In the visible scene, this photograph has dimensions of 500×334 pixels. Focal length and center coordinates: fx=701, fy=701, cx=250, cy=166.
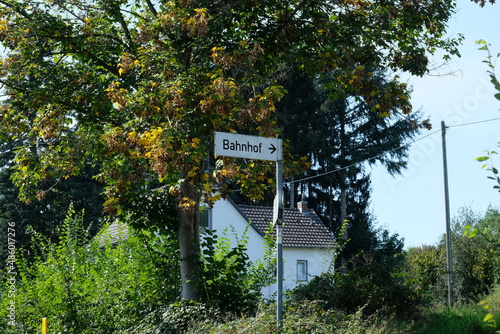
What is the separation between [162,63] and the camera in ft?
44.7

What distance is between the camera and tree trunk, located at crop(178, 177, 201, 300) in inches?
551

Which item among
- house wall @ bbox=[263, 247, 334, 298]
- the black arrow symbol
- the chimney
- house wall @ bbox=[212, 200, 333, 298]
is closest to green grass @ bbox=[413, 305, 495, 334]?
the black arrow symbol

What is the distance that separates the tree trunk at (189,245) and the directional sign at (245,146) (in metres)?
4.90

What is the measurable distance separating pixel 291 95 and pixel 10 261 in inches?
1258

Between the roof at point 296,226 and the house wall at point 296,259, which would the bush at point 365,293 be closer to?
the roof at point 296,226

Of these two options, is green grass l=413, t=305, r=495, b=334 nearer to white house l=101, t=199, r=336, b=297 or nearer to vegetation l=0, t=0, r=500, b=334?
vegetation l=0, t=0, r=500, b=334

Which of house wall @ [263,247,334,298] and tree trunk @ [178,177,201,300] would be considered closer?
tree trunk @ [178,177,201,300]

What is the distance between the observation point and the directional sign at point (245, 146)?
8.73 meters

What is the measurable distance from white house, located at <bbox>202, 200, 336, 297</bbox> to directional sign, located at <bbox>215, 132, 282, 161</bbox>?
27.7 metres

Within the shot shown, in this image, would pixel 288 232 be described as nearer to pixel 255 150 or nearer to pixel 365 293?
pixel 365 293

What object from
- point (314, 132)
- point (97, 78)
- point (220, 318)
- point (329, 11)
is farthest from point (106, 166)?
point (314, 132)

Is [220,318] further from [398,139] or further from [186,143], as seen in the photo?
[398,139]

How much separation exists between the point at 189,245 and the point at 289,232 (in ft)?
88.3

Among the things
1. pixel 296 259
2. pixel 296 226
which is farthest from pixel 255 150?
pixel 296 226
